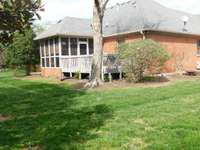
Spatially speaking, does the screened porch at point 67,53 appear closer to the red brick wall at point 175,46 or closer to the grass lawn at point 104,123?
the red brick wall at point 175,46

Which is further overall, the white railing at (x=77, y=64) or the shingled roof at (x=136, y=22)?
the shingled roof at (x=136, y=22)

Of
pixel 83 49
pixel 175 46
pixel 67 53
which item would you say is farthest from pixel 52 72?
pixel 175 46

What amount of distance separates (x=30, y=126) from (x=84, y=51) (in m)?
18.9

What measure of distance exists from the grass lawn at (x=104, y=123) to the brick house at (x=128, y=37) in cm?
1065

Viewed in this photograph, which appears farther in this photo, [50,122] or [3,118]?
[3,118]

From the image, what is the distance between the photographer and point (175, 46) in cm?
2439

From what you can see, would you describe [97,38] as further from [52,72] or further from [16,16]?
[16,16]

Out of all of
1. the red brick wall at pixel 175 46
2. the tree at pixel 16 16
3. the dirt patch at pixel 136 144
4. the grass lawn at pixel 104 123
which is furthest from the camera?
the red brick wall at pixel 175 46

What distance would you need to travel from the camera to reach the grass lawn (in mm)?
6375

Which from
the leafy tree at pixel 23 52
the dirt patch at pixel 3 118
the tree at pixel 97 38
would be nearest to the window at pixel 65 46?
the leafy tree at pixel 23 52

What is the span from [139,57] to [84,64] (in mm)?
6055

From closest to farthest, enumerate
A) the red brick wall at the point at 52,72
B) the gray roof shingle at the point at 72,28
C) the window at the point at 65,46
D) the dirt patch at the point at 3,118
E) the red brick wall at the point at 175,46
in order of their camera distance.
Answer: the dirt patch at the point at 3,118 → the red brick wall at the point at 175,46 → the red brick wall at the point at 52,72 → the window at the point at 65,46 → the gray roof shingle at the point at 72,28

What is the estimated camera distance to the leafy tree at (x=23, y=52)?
30.2m

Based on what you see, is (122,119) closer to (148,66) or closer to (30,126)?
(30,126)
